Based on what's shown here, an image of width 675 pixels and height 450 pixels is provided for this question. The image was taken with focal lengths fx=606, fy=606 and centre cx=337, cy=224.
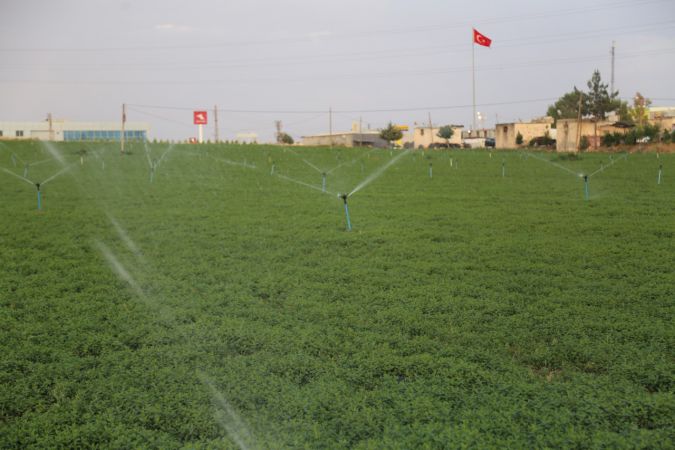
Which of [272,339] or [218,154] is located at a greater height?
[218,154]

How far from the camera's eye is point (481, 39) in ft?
192

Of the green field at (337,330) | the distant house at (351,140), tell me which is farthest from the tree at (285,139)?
the green field at (337,330)

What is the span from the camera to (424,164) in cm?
3478

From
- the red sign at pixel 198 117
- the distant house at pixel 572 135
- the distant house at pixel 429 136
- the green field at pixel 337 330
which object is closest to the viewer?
the green field at pixel 337 330

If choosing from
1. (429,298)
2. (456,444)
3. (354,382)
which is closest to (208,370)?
(354,382)

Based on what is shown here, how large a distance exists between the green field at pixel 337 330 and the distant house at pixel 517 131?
46431 mm

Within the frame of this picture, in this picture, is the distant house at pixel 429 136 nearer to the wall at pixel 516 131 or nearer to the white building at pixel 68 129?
the wall at pixel 516 131

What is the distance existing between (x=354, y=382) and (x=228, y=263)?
5038mm

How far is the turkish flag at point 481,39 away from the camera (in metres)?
58.0

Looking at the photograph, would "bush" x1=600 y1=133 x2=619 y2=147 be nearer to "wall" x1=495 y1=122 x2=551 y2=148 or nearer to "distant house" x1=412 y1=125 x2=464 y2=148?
"wall" x1=495 y1=122 x2=551 y2=148

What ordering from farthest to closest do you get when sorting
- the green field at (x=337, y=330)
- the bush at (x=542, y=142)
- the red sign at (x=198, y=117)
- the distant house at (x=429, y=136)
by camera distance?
the distant house at (x=429, y=136)
the red sign at (x=198, y=117)
the bush at (x=542, y=142)
the green field at (x=337, y=330)

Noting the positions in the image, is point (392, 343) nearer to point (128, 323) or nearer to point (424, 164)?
point (128, 323)

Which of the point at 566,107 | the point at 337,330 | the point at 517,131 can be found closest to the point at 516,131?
the point at 517,131

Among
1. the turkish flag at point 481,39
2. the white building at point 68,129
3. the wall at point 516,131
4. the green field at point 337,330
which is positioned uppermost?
the turkish flag at point 481,39
